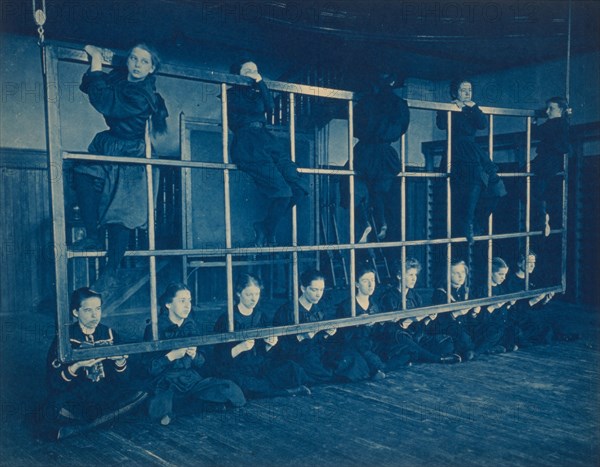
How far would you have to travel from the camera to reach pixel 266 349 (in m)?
4.32

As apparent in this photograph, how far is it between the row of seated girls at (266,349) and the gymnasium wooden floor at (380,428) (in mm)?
128

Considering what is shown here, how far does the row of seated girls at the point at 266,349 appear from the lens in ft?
11.7

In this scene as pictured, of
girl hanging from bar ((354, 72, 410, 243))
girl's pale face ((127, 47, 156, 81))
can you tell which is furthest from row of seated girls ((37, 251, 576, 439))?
girl's pale face ((127, 47, 156, 81))

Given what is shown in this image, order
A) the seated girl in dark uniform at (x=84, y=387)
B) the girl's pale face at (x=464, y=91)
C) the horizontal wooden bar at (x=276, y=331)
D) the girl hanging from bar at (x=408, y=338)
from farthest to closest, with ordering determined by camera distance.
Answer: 1. the girl's pale face at (x=464, y=91)
2. the girl hanging from bar at (x=408, y=338)
3. the horizontal wooden bar at (x=276, y=331)
4. the seated girl in dark uniform at (x=84, y=387)

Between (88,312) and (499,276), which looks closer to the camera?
(88,312)

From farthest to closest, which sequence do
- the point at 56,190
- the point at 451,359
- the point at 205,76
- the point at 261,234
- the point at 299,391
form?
the point at 451,359
the point at 261,234
the point at 299,391
the point at 205,76
the point at 56,190

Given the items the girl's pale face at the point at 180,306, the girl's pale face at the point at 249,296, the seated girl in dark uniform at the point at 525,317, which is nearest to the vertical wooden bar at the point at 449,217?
the seated girl in dark uniform at the point at 525,317

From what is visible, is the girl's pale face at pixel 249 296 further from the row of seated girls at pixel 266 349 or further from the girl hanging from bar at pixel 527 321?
the girl hanging from bar at pixel 527 321

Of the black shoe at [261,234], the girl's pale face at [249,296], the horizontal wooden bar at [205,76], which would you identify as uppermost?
the horizontal wooden bar at [205,76]

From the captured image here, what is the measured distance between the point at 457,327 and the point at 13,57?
6.51 metres

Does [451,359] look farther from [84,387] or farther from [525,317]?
[84,387]

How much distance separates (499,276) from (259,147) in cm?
307

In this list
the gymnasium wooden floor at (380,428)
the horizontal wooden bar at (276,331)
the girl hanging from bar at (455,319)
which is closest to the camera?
the gymnasium wooden floor at (380,428)

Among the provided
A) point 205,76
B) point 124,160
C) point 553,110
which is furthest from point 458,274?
point 124,160
